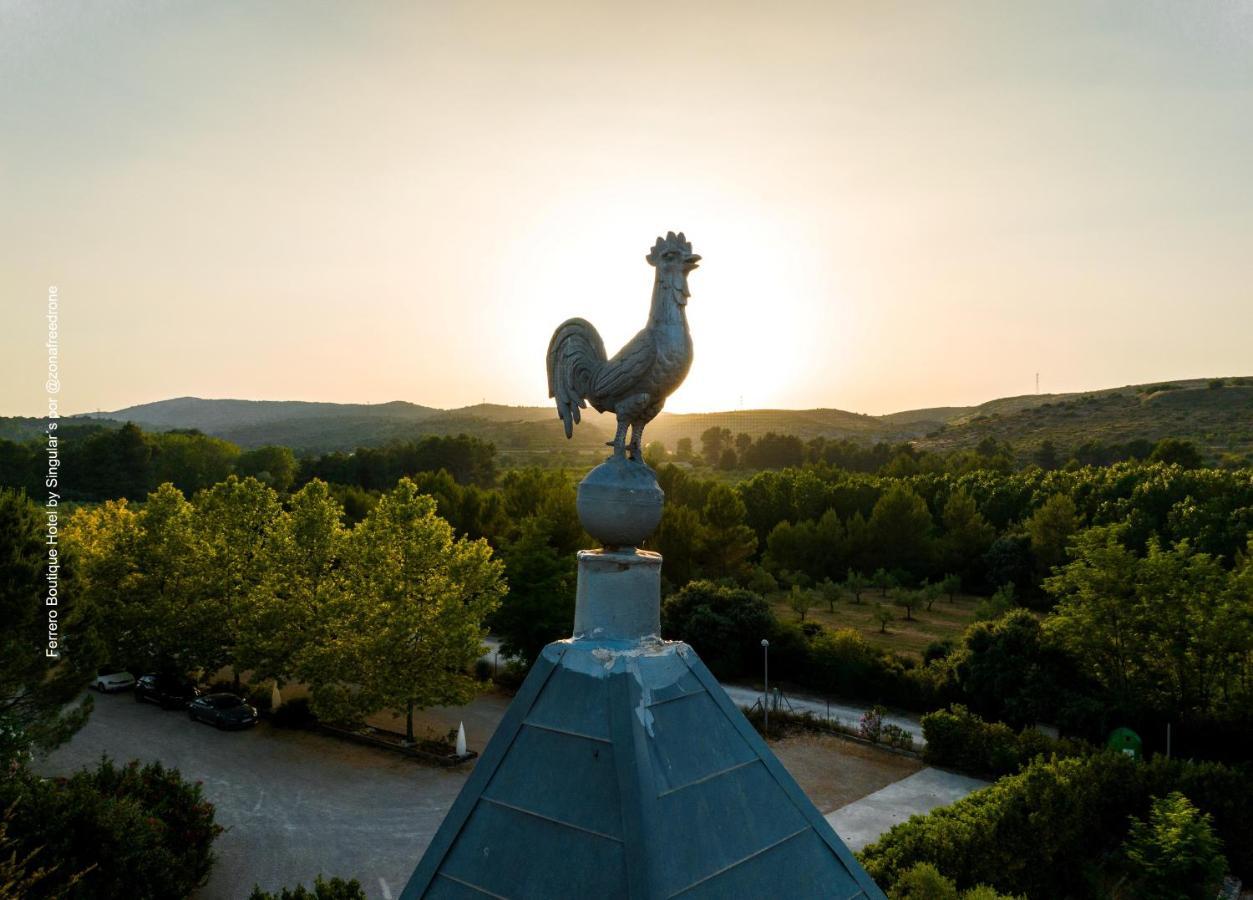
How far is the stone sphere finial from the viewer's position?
4.32m

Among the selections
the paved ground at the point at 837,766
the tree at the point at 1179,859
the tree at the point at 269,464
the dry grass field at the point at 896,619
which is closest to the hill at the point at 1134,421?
the dry grass field at the point at 896,619

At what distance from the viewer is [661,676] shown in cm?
392

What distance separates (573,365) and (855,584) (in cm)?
4829

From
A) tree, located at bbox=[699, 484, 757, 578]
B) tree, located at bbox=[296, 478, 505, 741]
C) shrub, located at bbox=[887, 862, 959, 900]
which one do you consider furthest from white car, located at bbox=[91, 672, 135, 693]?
shrub, located at bbox=[887, 862, 959, 900]

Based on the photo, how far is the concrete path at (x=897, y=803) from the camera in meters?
20.7

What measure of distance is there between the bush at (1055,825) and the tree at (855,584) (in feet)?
98.9

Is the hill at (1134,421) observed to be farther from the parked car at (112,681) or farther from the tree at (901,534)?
the parked car at (112,681)

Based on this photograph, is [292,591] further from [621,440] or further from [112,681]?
[621,440]

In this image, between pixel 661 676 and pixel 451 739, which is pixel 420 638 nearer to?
pixel 451 739

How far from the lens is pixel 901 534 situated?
53.5m

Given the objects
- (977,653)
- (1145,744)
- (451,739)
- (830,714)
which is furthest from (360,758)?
(1145,744)

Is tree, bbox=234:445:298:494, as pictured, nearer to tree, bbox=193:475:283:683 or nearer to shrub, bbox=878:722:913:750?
tree, bbox=193:475:283:683

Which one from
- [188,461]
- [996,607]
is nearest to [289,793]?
[996,607]

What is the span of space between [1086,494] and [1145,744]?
32.0 meters
